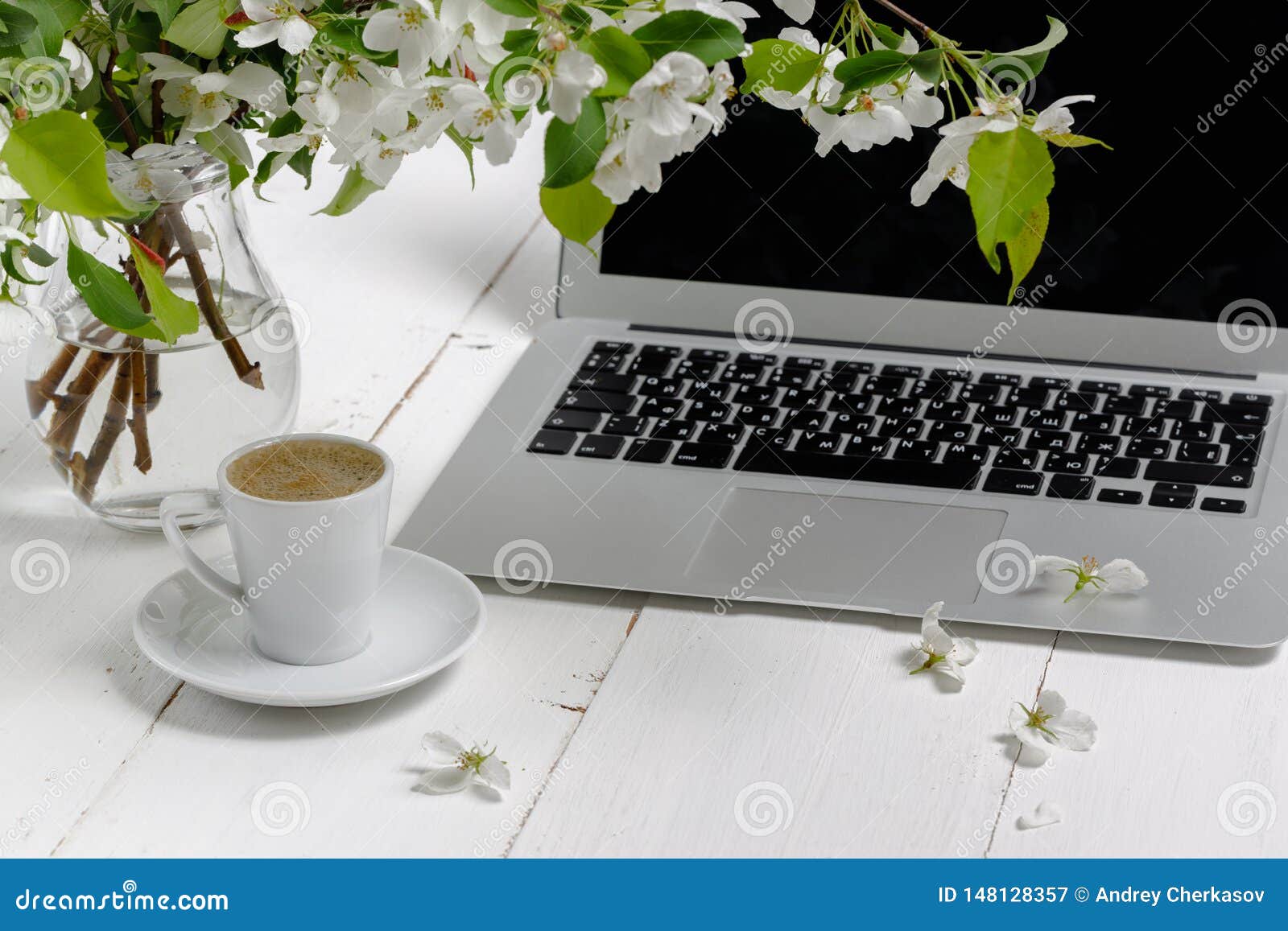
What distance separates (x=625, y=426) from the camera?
0.85m

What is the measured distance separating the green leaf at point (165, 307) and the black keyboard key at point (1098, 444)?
50cm

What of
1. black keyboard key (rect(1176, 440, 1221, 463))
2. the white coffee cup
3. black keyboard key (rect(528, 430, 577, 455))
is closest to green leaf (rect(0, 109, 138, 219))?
the white coffee cup

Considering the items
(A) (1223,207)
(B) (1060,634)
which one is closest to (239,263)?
(B) (1060,634)

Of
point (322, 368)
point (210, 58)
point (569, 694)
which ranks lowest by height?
point (322, 368)

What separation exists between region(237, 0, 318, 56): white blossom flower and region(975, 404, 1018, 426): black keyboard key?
0.48m

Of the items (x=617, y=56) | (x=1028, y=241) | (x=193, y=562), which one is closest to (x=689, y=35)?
(x=617, y=56)

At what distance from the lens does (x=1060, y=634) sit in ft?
2.26

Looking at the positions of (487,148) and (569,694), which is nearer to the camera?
(487,148)

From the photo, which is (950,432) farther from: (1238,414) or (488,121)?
(488,121)

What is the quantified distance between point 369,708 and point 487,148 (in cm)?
29

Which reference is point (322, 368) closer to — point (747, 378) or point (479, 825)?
point (747, 378)

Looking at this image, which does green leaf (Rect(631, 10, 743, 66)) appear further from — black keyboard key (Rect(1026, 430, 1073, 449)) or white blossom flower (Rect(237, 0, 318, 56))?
black keyboard key (Rect(1026, 430, 1073, 449))

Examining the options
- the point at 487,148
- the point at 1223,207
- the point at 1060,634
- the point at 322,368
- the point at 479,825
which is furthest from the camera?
the point at 322,368

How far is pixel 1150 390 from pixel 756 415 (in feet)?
0.84
